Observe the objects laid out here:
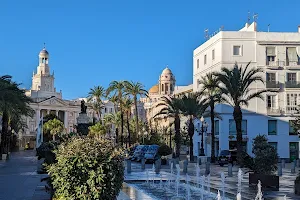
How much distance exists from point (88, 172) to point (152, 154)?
1312 inches

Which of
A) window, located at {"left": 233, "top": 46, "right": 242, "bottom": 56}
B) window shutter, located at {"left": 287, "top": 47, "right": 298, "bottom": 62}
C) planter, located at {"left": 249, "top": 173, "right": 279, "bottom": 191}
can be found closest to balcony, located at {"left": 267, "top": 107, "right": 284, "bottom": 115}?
window shutter, located at {"left": 287, "top": 47, "right": 298, "bottom": 62}

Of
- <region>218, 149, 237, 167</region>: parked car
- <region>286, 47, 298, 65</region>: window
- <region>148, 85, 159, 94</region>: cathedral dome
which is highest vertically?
<region>148, 85, 159, 94</region>: cathedral dome

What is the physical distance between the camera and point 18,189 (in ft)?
57.7

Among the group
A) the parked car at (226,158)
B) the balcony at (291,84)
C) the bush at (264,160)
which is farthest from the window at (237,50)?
the bush at (264,160)

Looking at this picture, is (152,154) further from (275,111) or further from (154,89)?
(154,89)

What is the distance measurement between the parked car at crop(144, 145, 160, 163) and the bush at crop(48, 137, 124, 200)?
31807 millimetres

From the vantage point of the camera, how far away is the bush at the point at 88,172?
8.38 m

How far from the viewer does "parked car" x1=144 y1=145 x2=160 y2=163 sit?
40906 mm

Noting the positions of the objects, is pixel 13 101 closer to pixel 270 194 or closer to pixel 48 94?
pixel 270 194

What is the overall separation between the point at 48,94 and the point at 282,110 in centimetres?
10186

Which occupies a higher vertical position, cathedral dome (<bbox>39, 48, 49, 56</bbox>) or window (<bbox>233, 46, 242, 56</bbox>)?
cathedral dome (<bbox>39, 48, 49, 56</bbox>)

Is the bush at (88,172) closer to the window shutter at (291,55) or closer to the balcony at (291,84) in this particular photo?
the balcony at (291,84)

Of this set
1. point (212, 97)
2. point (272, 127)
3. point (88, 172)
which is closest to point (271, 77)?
point (272, 127)

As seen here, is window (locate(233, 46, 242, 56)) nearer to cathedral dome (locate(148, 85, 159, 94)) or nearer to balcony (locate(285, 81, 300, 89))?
balcony (locate(285, 81, 300, 89))
